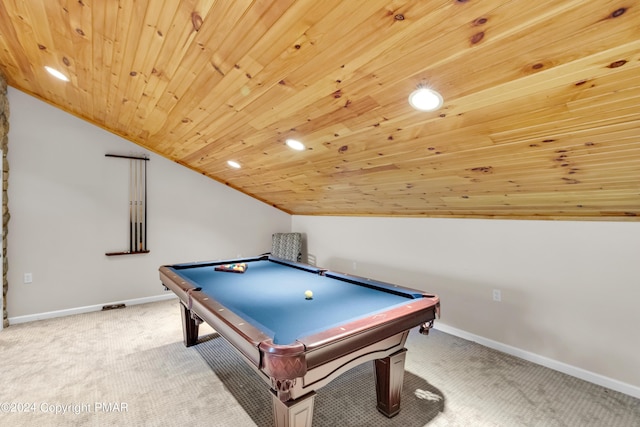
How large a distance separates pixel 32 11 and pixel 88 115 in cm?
232

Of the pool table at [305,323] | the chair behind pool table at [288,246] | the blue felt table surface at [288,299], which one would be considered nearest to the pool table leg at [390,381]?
the pool table at [305,323]

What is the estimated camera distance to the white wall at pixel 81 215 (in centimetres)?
348

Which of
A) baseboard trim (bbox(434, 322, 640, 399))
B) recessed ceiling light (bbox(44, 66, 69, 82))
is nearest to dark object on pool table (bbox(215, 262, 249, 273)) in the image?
recessed ceiling light (bbox(44, 66, 69, 82))

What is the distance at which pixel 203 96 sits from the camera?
2.17 meters

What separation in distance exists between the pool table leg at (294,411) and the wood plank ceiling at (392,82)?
1.60 metres

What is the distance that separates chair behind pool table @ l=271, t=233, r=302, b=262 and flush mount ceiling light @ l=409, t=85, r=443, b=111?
3732 millimetres

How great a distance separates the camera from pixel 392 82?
5.03ft

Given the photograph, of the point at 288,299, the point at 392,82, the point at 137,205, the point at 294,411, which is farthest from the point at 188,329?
the point at 392,82

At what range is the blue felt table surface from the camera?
167cm

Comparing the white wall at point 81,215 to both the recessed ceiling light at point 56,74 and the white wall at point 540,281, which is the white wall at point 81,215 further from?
the white wall at point 540,281

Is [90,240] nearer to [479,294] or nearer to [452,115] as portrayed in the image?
[452,115]

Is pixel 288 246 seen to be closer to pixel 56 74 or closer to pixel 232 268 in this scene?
pixel 232 268

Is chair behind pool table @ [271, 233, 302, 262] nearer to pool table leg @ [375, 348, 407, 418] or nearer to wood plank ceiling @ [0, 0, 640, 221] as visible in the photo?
wood plank ceiling @ [0, 0, 640, 221]

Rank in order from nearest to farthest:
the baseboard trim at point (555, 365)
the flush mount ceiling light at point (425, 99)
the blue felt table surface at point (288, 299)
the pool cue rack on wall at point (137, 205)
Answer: the flush mount ceiling light at point (425, 99) → the blue felt table surface at point (288, 299) → the baseboard trim at point (555, 365) → the pool cue rack on wall at point (137, 205)
